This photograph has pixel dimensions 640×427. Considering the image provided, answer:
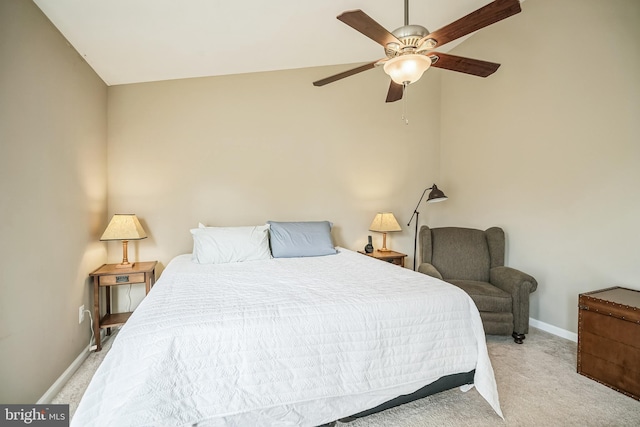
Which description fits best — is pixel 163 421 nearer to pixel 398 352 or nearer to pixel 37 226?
pixel 398 352

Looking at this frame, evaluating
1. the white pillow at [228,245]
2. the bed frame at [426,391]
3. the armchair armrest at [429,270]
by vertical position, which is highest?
the white pillow at [228,245]

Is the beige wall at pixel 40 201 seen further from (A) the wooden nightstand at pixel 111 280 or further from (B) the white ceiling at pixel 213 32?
(B) the white ceiling at pixel 213 32

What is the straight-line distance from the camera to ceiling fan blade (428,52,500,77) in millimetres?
1847

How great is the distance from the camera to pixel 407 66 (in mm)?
1700

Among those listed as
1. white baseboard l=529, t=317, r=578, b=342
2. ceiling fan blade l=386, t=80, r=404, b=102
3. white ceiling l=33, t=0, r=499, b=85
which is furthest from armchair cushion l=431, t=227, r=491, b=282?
white ceiling l=33, t=0, r=499, b=85

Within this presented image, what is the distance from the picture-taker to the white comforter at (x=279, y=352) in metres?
1.18

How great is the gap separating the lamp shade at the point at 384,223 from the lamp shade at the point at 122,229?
2.43m

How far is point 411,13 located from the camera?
270 centimetres

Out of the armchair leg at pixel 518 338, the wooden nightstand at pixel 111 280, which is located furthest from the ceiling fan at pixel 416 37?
the wooden nightstand at pixel 111 280

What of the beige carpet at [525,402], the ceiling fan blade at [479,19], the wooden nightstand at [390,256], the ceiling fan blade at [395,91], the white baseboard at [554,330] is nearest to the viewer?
the ceiling fan blade at [479,19]

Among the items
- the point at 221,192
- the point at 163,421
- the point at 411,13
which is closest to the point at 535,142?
the point at 411,13

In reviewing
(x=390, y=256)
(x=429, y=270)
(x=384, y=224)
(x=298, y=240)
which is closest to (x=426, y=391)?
(x=429, y=270)

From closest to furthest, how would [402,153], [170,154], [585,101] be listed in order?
1. [585,101]
2. [170,154]
3. [402,153]

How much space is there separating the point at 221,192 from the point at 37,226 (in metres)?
1.61
